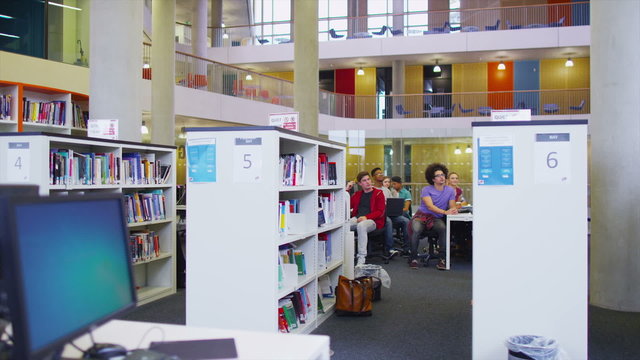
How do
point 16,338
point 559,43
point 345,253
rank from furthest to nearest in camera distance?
point 559,43
point 345,253
point 16,338

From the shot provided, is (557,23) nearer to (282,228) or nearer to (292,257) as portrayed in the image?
(292,257)

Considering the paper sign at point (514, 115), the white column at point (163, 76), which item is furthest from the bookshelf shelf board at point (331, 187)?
the white column at point (163, 76)

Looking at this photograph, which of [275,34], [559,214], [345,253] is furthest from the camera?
[275,34]

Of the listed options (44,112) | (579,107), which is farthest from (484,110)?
(44,112)

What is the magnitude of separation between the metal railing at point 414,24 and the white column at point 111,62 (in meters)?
14.3

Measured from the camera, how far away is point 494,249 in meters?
3.55

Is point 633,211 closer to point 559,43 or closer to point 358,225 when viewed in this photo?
point 358,225

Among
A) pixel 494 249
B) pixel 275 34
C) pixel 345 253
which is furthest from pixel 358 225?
pixel 275 34

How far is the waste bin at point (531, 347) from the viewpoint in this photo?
10.5ft

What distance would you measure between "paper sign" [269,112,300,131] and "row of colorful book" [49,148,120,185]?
1.67m

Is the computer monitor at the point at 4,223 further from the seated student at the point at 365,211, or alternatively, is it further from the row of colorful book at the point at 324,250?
the seated student at the point at 365,211

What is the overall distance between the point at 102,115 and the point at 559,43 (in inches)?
644

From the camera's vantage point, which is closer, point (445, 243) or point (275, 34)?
point (445, 243)

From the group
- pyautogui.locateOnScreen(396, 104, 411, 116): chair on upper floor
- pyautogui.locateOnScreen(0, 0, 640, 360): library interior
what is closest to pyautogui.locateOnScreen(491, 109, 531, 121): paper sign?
pyautogui.locateOnScreen(0, 0, 640, 360): library interior
